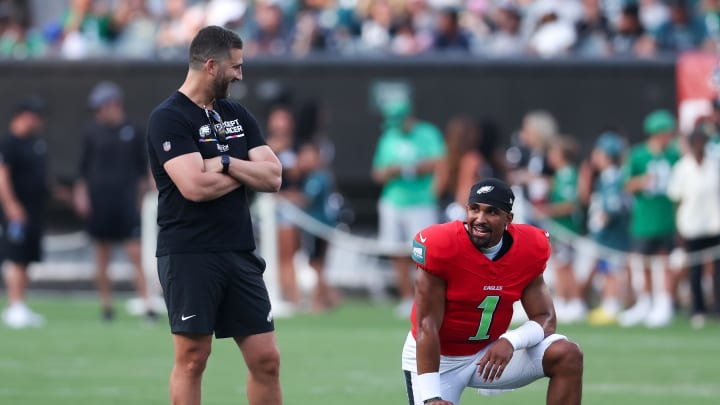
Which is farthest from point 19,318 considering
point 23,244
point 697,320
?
point 697,320

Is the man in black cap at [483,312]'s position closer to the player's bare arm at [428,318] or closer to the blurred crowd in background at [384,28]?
the player's bare arm at [428,318]

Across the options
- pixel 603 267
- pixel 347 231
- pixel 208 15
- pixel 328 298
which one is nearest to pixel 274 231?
pixel 328 298

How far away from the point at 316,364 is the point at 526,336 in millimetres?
4739

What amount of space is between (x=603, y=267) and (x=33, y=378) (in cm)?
787

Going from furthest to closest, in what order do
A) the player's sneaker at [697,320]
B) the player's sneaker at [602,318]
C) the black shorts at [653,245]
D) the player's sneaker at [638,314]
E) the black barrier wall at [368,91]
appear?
1. the black barrier wall at [368,91]
2. the black shorts at [653,245]
3. the player's sneaker at [638,314]
4. the player's sneaker at [602,318]
5. the player's sneaker at [697,320]

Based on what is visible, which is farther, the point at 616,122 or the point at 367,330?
the point at 616,122

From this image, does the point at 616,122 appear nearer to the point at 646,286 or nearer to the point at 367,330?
the point at 646,286

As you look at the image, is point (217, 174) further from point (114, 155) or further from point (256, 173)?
point (114, 155)

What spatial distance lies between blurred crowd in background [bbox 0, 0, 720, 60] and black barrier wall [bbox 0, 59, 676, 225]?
11.5 inches

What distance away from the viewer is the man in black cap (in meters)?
7.30

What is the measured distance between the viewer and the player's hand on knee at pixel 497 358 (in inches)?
288

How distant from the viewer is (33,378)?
35.7ft

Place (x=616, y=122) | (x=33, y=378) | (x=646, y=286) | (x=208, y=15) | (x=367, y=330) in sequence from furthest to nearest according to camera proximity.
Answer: (x=208, y=15)
(x=616, y=122)
(x=646, y=286)
(x=367, y=330)
(x=33, y=378)

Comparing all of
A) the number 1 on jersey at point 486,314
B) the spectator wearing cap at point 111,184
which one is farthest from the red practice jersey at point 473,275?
the spectator wearing cap at point 111,184
